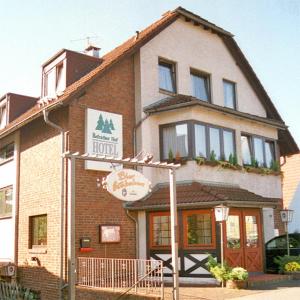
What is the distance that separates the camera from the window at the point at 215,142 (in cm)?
1783

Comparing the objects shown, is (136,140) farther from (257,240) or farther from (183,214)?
(257,240)

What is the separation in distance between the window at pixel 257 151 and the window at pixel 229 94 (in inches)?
78.1

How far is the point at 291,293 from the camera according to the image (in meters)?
13.1

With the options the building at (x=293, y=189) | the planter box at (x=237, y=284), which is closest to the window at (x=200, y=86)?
the planter box at (x=237, y=284)

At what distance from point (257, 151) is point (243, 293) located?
8.18 metres

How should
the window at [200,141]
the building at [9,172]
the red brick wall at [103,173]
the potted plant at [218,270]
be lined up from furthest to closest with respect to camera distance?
the building at [9,172], the window at [200,141], the red brick wall at [103,173], the potted plant at [218,270]

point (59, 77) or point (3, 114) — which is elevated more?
point (59, 77)

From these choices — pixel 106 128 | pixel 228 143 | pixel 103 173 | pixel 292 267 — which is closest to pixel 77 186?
pixel 103 173

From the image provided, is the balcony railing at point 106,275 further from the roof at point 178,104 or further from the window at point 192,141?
the roof at point 178,104

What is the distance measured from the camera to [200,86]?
20.4 metres

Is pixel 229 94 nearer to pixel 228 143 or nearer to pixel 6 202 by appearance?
pixel 228 143

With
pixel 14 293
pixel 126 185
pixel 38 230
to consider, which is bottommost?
pixel 14 293

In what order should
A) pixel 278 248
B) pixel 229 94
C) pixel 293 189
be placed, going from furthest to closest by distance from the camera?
pixel 293 189
pixel 229 94
pixel 278 248

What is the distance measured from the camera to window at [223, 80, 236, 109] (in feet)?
68.9
